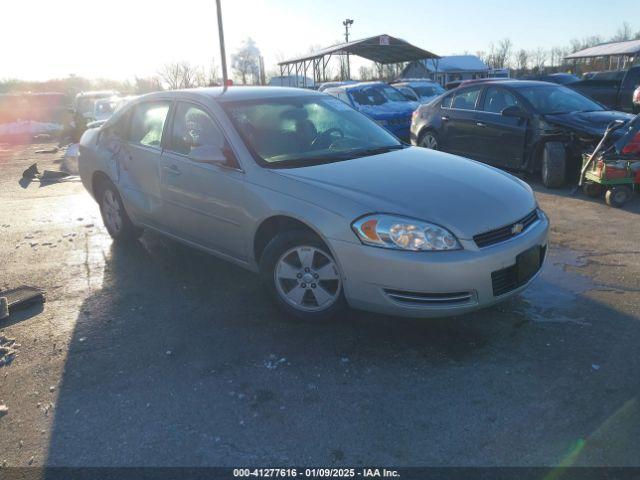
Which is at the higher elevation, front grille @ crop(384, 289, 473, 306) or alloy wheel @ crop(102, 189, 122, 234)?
alloy wheel @ crop(102, 189, 122, 234)

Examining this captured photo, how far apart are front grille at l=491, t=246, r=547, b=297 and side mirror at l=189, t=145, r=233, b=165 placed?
2100mm

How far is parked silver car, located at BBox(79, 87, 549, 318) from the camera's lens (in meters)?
3.23

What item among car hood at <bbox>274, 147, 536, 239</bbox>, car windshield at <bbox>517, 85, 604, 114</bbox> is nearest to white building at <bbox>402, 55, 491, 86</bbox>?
car windshield at <bbox>517, 85, 604, 114</bbox>

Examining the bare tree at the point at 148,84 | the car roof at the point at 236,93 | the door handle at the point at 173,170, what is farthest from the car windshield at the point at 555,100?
the bare tree at the point at 148,84

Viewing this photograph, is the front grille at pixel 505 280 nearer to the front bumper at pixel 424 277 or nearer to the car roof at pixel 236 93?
the front bumper at pixel 424 277

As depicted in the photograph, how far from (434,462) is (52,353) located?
2629mm

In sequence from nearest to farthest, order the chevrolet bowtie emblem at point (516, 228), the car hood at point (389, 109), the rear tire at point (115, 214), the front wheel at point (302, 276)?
the chevrolet bowtie emblem at point (516, 228) → the front wheel at point (302, 276) → the rear tire at point (115, 214) → the car hood at point (389, 109)

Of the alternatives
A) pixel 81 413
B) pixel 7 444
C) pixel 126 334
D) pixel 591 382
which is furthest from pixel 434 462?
pixel 126 334

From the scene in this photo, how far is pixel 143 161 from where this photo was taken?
5035mm

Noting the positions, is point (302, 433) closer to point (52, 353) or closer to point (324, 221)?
point (324, 221)

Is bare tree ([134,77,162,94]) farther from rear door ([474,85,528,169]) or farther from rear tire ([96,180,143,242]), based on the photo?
rear tire ([96,180,143,242])

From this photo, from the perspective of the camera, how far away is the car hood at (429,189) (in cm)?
330

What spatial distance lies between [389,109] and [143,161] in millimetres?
9208

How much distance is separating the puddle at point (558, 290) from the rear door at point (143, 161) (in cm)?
331
